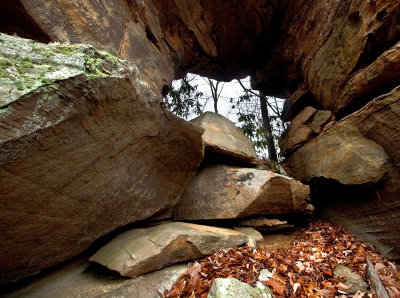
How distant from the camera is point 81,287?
3211 mm

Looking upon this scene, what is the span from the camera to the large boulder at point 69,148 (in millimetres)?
2312

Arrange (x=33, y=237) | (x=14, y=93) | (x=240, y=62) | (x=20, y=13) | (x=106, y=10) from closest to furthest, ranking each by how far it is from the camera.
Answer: (x=14, y=93) → (x=33, y=237) → (x=20, y=13) → (x=106, y=10) → (x=240, y=62)

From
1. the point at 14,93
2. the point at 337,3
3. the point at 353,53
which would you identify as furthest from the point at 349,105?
the point at 14,93

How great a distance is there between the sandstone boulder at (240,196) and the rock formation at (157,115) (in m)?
0.54

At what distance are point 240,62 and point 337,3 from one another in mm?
4766

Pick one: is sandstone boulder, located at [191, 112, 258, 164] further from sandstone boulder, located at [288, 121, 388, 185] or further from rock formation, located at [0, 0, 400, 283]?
sandstone boulder, located at [288, 121, 388, 185]

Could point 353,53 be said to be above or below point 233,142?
above

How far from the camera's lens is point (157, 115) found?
4031 mm

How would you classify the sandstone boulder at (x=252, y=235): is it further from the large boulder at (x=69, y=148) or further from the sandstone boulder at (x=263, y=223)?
the large boulder at (x=69, y=148)

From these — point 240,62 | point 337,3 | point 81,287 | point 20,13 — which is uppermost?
point 240,62

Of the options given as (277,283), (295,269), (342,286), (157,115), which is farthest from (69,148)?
(342,286)

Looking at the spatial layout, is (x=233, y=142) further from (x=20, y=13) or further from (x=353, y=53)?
(x=20, y=13)

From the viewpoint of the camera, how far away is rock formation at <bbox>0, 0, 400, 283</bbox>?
2627 millimetres

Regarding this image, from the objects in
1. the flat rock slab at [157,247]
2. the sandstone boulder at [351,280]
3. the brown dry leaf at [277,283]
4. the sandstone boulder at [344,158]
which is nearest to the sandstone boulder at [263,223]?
the flat rock slab at [157,247]
